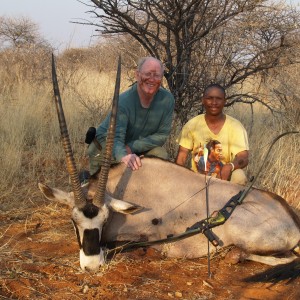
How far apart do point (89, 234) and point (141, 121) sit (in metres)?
1.57

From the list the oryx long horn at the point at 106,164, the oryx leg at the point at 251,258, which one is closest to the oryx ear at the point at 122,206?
the oryx long horn at the point at 106,164

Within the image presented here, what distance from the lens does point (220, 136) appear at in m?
4.39

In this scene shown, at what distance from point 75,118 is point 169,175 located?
Answer: 3.93 metres

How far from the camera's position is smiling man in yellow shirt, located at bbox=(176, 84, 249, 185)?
4.25 m

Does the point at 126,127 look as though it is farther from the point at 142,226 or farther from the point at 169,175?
the point at 142,226

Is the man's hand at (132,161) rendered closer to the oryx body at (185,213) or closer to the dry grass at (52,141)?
the oryx body at (185,213)

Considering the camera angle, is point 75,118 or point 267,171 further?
point 75,118

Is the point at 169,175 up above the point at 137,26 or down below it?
below

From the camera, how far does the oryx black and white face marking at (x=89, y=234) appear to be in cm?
322

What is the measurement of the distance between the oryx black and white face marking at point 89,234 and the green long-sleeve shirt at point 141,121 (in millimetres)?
1082

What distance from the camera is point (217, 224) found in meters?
3.52

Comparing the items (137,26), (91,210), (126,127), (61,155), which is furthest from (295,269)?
(61,155)

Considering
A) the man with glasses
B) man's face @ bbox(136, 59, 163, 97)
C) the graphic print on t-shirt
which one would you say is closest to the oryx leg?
the graphic print on t-shirt

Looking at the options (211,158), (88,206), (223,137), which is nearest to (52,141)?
(211,158)
